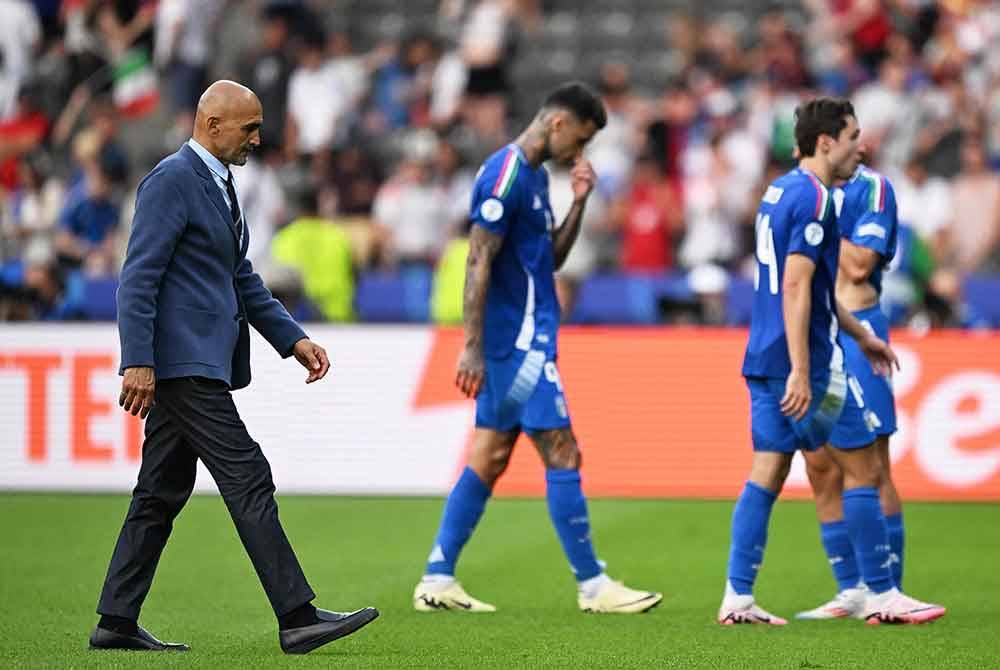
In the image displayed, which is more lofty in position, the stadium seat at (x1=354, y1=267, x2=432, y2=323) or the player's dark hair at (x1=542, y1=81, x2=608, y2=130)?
the player's dark hair at (x1=542, y1=81, x2=608, y2=130)

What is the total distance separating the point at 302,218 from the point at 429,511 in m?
5.62

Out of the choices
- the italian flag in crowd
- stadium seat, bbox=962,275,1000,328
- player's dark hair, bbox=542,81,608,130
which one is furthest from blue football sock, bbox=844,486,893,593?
the italian flag in crowd

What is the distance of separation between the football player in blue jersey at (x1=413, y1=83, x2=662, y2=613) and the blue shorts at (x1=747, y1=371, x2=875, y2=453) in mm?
894

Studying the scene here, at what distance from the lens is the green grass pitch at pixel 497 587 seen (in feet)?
23.7

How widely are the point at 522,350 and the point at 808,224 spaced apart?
153cm

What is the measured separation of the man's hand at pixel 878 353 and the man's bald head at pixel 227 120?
3113mm

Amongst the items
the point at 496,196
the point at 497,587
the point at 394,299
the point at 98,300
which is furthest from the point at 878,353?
the point at 98,300

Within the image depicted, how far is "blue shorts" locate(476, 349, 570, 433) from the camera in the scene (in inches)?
340

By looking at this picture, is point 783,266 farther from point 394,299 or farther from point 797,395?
point 394,299

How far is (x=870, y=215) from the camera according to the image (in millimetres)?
8664

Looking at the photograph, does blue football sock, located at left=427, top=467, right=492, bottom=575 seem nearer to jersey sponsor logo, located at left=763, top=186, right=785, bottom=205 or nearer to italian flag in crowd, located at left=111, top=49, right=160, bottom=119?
jersey sponsor logo, located at left=763, top=186, right=785, bottom=205

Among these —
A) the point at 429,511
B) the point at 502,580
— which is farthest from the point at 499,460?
the point at 429,511

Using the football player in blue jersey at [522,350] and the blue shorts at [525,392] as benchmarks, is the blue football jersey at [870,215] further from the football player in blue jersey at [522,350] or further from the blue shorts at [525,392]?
the blue shorts at [525,392]

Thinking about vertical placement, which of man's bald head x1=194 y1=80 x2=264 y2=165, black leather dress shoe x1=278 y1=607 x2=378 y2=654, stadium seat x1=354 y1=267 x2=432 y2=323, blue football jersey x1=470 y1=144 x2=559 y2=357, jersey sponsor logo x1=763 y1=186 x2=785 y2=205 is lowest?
black leather dress shoe x1=278 y1=607 x2=378 y2=654
